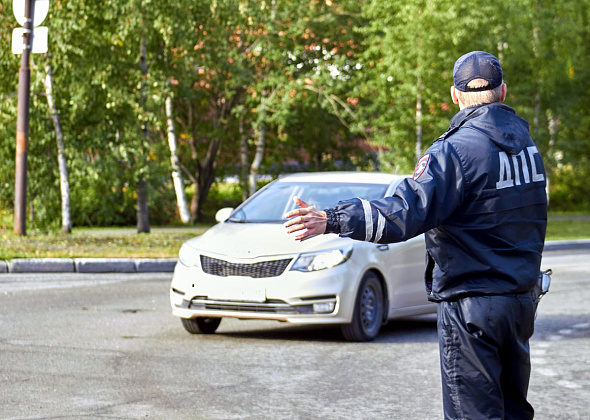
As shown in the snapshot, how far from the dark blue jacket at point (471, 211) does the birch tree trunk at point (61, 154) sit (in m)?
Answer: 17.0

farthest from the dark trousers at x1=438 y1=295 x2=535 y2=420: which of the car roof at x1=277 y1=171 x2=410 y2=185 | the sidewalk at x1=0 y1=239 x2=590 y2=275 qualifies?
the sidewalk at x1=0 y1=239 x2=590 y2=275

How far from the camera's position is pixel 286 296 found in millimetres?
9422

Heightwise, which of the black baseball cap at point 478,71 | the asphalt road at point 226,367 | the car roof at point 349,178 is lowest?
the asphalt road at point 226,367

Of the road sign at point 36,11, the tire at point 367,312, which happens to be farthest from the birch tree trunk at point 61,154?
the tire at point 367,312

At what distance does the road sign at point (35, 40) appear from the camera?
18547 millimetres

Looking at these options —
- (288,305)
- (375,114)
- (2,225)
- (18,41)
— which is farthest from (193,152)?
(288,305)

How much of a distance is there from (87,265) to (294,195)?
5961 millimetres

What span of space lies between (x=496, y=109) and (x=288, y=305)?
5.41 metres

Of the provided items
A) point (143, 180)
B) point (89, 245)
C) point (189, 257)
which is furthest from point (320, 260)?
point (143, 180)

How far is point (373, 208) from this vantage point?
393 centimetres

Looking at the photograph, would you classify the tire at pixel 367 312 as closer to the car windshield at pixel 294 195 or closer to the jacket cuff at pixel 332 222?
the car windshield at pixel 294 195

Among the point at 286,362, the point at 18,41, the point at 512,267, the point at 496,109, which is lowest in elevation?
the point at 286,362

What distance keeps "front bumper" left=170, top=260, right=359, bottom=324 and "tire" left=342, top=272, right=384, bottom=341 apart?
5.6 inches

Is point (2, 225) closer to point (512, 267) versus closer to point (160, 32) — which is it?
point (160, 32)
